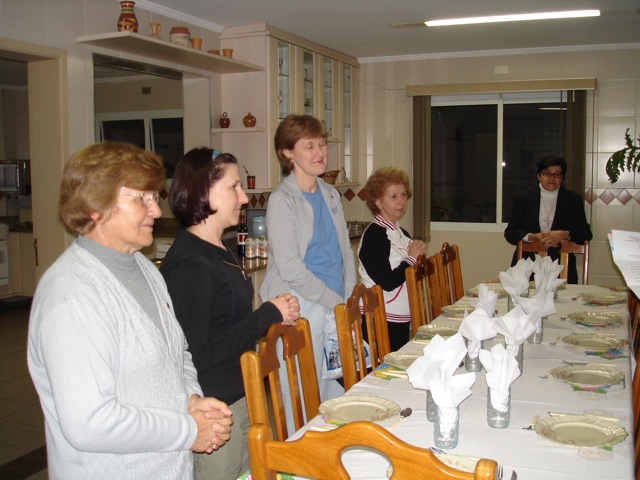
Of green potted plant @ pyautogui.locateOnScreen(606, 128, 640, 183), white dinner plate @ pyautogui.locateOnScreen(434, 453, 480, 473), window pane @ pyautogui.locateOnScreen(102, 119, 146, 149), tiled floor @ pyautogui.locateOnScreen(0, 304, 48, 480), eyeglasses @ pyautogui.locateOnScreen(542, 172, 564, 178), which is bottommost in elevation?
tiled floor @ pyautogui.locateOnScreen(0, 304, 48, 480)

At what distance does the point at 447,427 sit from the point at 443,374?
13 centimetres

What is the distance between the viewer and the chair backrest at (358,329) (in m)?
2.22

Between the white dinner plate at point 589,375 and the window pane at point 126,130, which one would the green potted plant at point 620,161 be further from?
the window pane at point 126,130

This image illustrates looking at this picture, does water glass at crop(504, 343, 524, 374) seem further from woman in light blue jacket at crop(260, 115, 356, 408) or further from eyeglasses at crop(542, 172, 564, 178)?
eyeglasses at crop(542, 172, 564, 178)

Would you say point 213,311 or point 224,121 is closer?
point 213,311

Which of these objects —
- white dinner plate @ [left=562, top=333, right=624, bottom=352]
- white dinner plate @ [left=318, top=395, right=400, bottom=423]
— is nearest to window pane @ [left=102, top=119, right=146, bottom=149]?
white dinner plate @ [left=562, top=333, right=624, bottom=352]

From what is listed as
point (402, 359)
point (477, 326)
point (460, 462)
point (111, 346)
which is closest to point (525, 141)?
point (402, 359)

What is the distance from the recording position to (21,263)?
22.4 ft

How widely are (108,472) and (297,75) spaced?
4.20 m

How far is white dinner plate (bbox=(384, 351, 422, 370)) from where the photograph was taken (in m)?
2.20

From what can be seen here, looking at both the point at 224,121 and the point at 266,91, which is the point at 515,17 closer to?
the point at 266,91

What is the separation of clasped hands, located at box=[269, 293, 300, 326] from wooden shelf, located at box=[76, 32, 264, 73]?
221cm

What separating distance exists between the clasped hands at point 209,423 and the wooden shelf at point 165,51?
2.59m

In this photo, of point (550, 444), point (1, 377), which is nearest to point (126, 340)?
point (550, 444)
